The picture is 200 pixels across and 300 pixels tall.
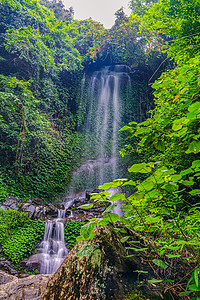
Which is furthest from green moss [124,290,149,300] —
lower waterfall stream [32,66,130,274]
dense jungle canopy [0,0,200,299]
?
lower waterfall stream [32,66,130,274]

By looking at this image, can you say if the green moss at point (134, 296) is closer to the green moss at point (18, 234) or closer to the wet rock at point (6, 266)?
the wet rock at point (6, 266)

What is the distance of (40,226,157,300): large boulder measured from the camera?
918mm

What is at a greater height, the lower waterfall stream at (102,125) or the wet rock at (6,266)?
the lower waterfall stream at (102,125)

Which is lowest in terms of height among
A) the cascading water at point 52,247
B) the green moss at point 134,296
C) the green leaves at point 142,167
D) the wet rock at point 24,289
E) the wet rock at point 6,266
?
the cascading water at point 52,247

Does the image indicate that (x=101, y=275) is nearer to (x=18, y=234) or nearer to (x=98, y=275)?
(x=98, y=275)

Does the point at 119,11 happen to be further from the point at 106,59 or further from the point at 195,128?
the point at 195,128

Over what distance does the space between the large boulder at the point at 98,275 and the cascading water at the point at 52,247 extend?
3.61m

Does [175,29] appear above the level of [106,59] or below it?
below

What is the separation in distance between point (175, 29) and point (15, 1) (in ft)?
25.2

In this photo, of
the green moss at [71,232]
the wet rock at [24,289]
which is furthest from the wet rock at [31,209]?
the wet rock at [24,289]

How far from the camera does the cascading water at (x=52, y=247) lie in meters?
3.97

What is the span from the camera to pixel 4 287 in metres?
2.05

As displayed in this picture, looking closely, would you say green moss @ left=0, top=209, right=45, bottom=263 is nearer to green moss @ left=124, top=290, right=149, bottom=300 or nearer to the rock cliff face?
the rock cliff face

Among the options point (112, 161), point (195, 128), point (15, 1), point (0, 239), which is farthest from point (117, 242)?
point (15, 1)
